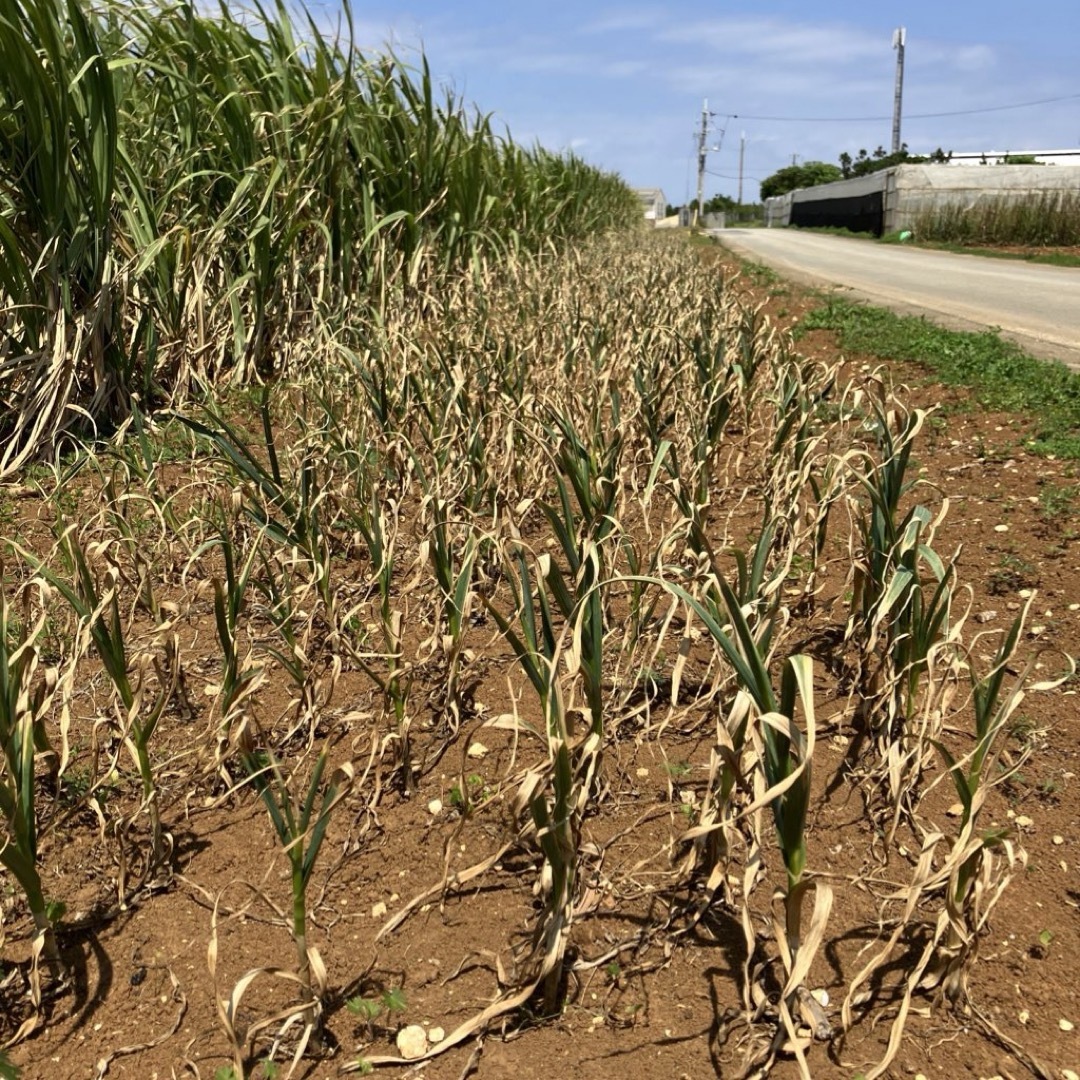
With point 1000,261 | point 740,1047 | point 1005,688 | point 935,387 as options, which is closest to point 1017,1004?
point 740,1047

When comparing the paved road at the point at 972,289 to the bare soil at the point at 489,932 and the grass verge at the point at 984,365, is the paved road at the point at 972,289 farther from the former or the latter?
the bare soil at the point at 489,932

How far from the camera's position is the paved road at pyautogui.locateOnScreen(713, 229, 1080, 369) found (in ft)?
21.5

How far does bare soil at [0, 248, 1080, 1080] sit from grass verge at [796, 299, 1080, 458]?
1.78 m

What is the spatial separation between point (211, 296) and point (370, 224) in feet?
2.75

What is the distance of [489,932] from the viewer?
4.88 feet

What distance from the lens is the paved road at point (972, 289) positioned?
21.5ft

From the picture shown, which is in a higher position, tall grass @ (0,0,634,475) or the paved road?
tall grass @ (0,0,634,475)

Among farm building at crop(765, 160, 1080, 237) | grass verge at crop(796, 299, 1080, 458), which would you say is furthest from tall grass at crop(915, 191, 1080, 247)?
grass verge at crop(796, 299, 1080, 458)

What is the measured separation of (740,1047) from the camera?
1.28m

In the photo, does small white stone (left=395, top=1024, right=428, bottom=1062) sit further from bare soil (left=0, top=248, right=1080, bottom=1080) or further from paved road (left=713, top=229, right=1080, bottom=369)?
paved road (left=713, top=229, right=1080, bottom=369)

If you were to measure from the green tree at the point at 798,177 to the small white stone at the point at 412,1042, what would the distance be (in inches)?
2635

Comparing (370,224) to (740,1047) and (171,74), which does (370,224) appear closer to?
(171,74)

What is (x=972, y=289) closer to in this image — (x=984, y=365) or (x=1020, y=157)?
(x=984, y=365)

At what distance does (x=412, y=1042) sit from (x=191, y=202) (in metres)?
3.69
